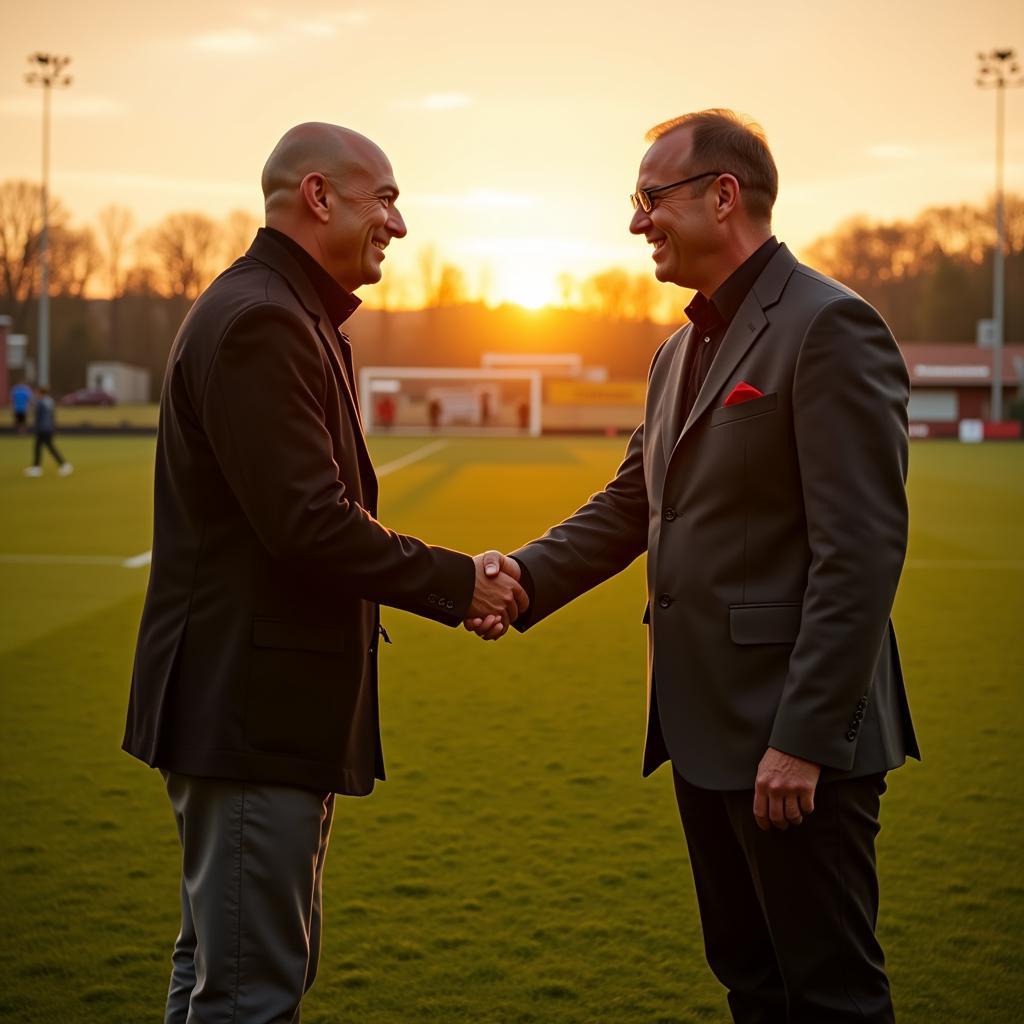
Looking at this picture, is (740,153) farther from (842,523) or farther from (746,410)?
(842,523)

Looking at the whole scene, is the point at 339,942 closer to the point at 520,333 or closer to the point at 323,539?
the point at 323,539

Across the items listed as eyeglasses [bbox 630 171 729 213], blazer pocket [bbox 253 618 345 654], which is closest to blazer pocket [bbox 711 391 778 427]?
eyeglasses [bbox 630 171 729 213]

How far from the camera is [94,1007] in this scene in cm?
379

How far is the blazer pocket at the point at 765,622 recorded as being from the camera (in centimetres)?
281

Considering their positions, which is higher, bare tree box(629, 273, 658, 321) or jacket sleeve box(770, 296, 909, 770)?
bare tree box(629, 273, 658, 321)

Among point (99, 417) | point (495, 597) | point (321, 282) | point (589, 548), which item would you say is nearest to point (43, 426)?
point (589, 548)

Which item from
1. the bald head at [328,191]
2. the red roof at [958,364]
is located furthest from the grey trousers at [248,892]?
the red roof at [958,364]

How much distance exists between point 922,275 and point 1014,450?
47215 millimetres

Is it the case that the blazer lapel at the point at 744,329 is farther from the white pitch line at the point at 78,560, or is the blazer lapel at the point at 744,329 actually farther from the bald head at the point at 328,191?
the white pitch line at the point at 78,560

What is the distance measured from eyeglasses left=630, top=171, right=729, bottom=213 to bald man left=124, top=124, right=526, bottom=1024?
61cm

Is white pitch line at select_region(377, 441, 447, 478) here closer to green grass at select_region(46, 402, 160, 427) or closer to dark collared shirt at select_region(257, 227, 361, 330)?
green grass at select_region(46, 402, 160, 427)

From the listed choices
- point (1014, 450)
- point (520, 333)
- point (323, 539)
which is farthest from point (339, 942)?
point (520, 333)

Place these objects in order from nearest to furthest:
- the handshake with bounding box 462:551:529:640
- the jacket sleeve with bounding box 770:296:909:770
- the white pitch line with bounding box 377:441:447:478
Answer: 1. the jacket sleeve with bounding box 770:296:909:770
2. the handshake with bounding box 462:551:529:640
3. the white pitch line with bounding box 377:441:447:478

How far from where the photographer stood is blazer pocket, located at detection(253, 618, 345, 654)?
109 inches
